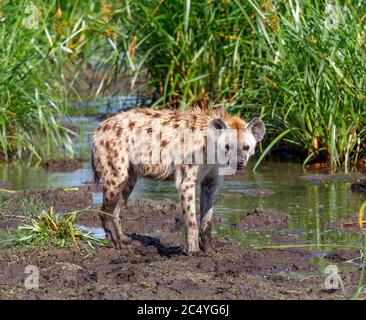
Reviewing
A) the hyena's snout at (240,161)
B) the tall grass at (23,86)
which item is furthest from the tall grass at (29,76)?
the hyena's snout at (240,161)

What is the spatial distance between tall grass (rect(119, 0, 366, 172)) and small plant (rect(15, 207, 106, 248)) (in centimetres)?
335

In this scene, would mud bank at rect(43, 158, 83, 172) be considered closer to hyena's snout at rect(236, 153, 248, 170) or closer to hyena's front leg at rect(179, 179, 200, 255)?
hyena's front leg at rect(179, 179, 200, 255)

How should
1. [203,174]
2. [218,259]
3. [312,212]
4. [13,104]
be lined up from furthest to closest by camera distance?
[13,104], [312,212], [203,174], [218,259]

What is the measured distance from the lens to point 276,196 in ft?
30.2

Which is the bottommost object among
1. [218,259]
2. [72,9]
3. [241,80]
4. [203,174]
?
[218,259]

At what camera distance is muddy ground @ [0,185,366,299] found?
19.3ft

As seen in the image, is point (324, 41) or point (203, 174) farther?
point (324, 41)

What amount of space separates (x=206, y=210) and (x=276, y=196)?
6.43 feet

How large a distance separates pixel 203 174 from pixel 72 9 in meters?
7.55

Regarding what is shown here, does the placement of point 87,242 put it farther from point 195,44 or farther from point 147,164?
point 195,44

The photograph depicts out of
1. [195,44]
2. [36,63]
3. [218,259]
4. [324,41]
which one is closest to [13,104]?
[36,63]

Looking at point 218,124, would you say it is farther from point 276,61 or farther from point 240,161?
point 276,61

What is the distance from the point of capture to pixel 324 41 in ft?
31.9
